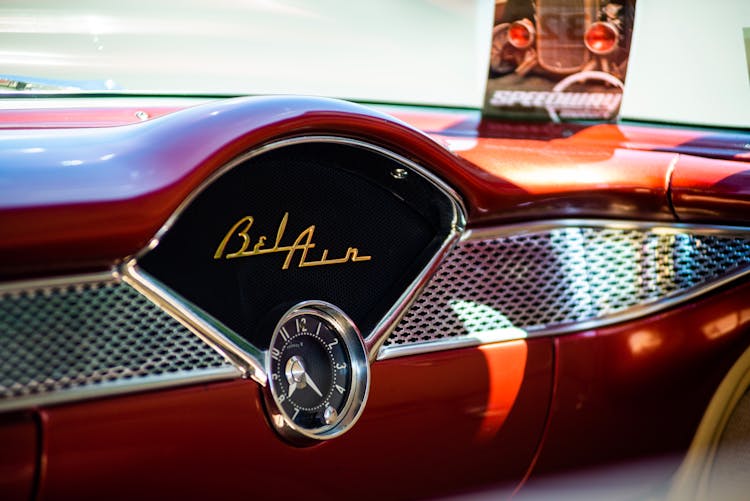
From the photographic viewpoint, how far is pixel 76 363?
1243 mm

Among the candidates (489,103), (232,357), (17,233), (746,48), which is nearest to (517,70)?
(489,103)

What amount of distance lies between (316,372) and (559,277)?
59cm

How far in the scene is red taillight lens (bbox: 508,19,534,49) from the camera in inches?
88.5

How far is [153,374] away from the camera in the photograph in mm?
1314

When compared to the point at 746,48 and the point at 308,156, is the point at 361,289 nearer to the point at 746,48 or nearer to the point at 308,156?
the point at 308,156

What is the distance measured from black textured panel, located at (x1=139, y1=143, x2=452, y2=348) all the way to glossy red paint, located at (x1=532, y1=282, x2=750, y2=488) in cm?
41

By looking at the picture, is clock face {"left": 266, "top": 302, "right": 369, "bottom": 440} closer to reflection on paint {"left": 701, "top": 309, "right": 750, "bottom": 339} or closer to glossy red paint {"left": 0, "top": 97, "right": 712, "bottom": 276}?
glossy red paint {"left": 0, "top": 97, "right": 712, "bottom": 276}

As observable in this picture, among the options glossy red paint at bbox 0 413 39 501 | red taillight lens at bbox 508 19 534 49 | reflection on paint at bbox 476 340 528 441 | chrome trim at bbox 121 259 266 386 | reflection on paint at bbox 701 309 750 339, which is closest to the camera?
glossy red paint at bbox 0 413 39 501

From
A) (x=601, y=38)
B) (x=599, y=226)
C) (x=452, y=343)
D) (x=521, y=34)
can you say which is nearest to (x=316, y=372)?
(x=452, y=343)

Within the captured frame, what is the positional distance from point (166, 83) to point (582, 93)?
1036 mm

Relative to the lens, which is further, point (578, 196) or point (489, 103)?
point (489, 103)

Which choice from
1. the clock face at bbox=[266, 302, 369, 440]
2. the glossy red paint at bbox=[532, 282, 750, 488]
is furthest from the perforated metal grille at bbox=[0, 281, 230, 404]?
the glossy red paint at bbox=[532, 282, 750, 488]

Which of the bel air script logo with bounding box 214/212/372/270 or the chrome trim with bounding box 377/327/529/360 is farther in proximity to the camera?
the chrome trim with bounding box 377/327/529/360

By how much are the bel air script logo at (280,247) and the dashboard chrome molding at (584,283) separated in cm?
18
